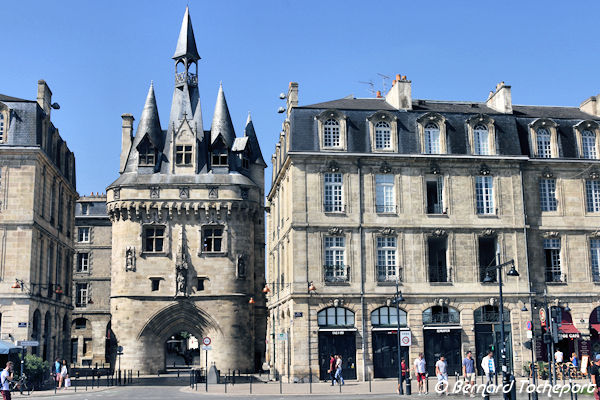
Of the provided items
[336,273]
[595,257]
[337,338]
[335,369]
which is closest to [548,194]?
[595,257]

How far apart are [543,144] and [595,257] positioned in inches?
267

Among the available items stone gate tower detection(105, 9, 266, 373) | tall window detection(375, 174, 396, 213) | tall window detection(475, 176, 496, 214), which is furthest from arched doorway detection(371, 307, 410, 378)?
stone gate tower detection(105, 9, 266, 373)

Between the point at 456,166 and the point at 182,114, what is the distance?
943 inches

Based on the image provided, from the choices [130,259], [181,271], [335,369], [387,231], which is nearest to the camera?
[335,369]

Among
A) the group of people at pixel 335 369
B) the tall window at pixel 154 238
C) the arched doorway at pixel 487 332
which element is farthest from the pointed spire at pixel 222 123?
the arched doorway at pixel 487 332

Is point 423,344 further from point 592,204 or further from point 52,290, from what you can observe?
point 52,290

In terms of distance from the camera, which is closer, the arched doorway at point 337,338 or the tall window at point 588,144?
the arched doorway at point 337,338

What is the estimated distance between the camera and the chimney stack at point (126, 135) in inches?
2195

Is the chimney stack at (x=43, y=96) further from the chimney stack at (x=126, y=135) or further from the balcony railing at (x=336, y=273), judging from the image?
the balcony railing at (x=336, y=273)

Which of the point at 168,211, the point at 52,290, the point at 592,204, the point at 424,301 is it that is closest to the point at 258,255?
the point at 168,211

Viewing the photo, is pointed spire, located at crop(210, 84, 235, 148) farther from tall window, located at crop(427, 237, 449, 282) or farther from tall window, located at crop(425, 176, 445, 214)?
tall window, located at crop(427, 237, 449, 282)

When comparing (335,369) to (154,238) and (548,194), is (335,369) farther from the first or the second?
(154,238)

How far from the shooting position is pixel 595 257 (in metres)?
40.4

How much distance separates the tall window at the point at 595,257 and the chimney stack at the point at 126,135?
33.0 m
